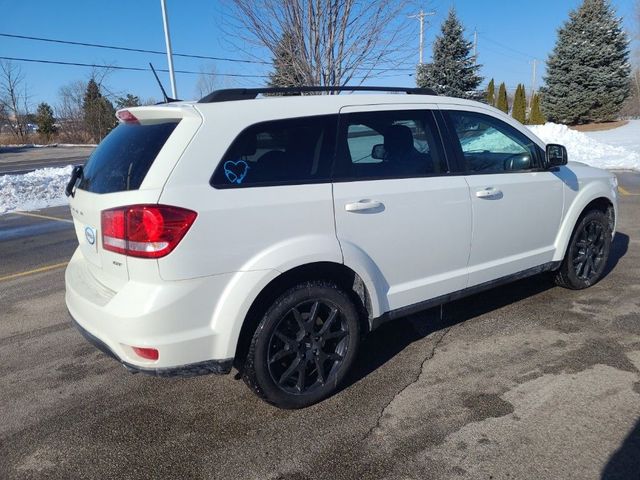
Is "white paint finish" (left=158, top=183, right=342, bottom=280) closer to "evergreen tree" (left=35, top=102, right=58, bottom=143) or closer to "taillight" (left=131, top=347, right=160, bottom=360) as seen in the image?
"taillight" (left=131, top=347, right=160, bottom=360)

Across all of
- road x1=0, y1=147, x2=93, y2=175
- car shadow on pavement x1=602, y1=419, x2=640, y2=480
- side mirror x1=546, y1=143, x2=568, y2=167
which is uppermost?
road x1=0, y1=147, x2=93, y2=175

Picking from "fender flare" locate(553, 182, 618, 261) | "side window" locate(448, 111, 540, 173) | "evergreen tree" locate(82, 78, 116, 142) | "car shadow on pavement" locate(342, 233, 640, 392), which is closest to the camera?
"car shadow on pavement" locate(342, 233, 640, 392)

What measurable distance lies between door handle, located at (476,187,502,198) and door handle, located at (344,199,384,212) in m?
0.93

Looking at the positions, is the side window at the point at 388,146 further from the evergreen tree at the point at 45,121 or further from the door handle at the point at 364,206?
the evergreen tree at the point at 45,121

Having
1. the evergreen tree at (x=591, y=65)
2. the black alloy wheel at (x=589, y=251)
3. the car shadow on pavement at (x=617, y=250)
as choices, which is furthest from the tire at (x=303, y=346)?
the evergreen tree at (x=591, y=65)

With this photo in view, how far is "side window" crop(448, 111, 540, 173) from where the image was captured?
367 centimetres

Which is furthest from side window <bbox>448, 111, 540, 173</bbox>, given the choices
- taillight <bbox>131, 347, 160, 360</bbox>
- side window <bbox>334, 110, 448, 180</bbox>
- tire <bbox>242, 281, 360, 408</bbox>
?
taillight <bbox>131, 347, 160, 360</bbox>

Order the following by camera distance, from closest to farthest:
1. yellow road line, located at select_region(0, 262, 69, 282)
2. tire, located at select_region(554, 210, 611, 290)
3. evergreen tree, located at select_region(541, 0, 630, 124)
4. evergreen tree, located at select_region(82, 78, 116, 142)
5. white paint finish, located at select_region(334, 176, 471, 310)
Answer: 1. white paint finish, located at select_region(334, 176, 471, 310)
2. tire, located at select_region(554, 210, 611, 290)
3. yellow road line, located at select_region(0, 262, 69, 282)
4. evergreen tree, located at select_region(541, 0, 630, 124)
5. evergreen tree, located at select_region(82, 78, 116, 142)

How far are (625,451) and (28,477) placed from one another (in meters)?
3.02

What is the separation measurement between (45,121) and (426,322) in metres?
54.1

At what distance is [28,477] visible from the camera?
248 centimetres

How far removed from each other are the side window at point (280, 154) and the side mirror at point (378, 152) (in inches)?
15.2

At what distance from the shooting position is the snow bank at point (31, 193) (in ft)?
37.9

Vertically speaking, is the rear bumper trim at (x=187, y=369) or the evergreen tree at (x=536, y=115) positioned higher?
the evergreen tree at (x=536, y=115)
